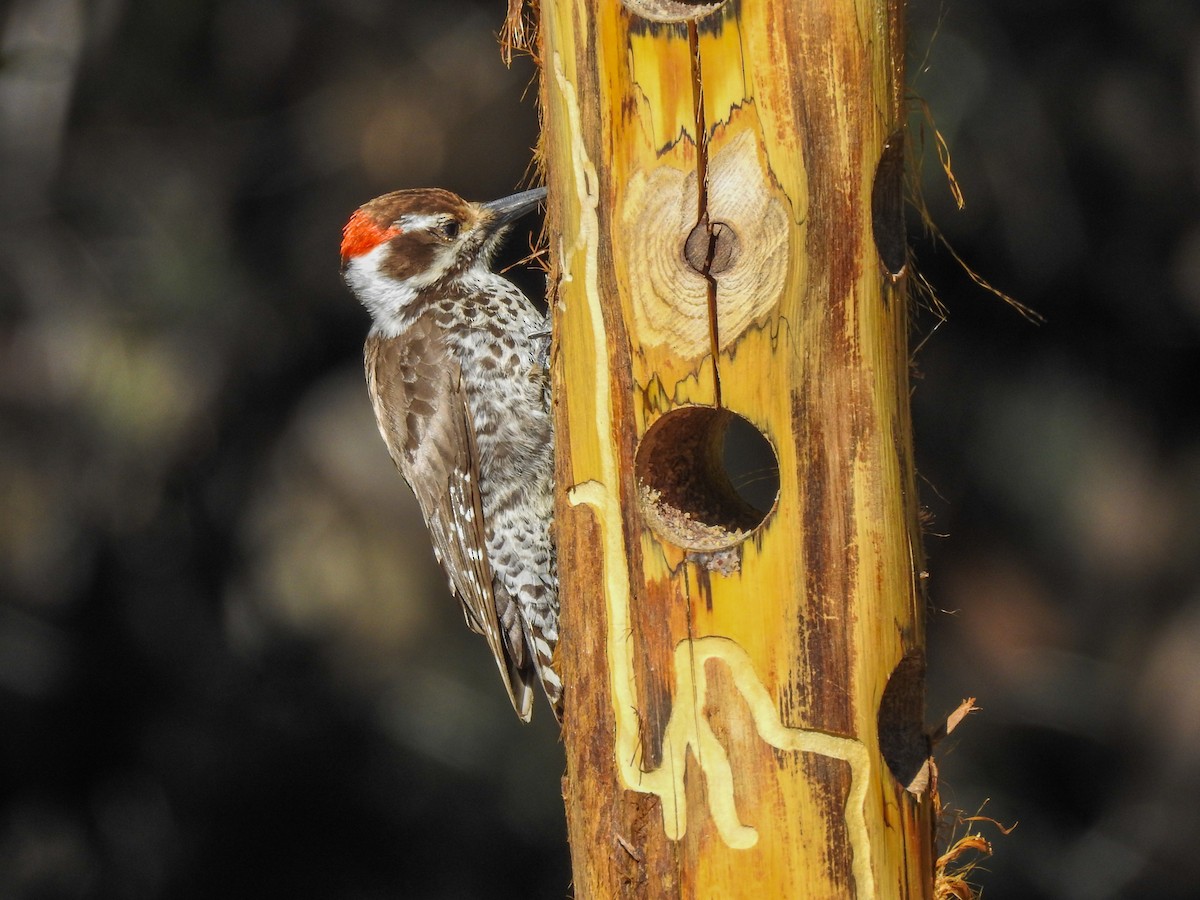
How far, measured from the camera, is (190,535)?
6566 mm

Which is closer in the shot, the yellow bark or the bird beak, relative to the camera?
the yellow bark

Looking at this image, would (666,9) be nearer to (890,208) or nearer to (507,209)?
(890,208)

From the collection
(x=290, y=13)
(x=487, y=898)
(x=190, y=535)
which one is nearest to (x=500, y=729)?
(x=487, y=898)

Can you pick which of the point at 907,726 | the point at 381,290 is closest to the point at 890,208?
the point at 907,726

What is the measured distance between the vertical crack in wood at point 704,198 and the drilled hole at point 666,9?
0.02m

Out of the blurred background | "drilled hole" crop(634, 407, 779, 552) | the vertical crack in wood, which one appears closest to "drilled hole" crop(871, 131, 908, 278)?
the vertical crack in wood

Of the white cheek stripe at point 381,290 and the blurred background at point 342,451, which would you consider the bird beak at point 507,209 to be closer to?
the white cheek stripe at point 381,290

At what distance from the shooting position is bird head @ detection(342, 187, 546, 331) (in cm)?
359

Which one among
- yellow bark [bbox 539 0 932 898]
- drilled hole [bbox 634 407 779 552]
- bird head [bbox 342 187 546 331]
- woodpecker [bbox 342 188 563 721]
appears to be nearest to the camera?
yellow bark [bbox 539 0 932 898]

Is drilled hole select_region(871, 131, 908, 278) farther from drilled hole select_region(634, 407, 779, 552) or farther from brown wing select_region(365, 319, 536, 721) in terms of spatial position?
brown wing select_region(365, 319, 536, 721)

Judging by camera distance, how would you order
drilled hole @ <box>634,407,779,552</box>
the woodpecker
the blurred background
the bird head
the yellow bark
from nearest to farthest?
the yellow bark, drilled hole @ <box>634,407,779,552</box>, the woodpecker, the bird head, the blurred background

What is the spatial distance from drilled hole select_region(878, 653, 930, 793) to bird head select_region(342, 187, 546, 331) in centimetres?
172

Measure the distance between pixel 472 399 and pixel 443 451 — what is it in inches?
6.3

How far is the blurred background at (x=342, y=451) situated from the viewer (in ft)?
21.0
